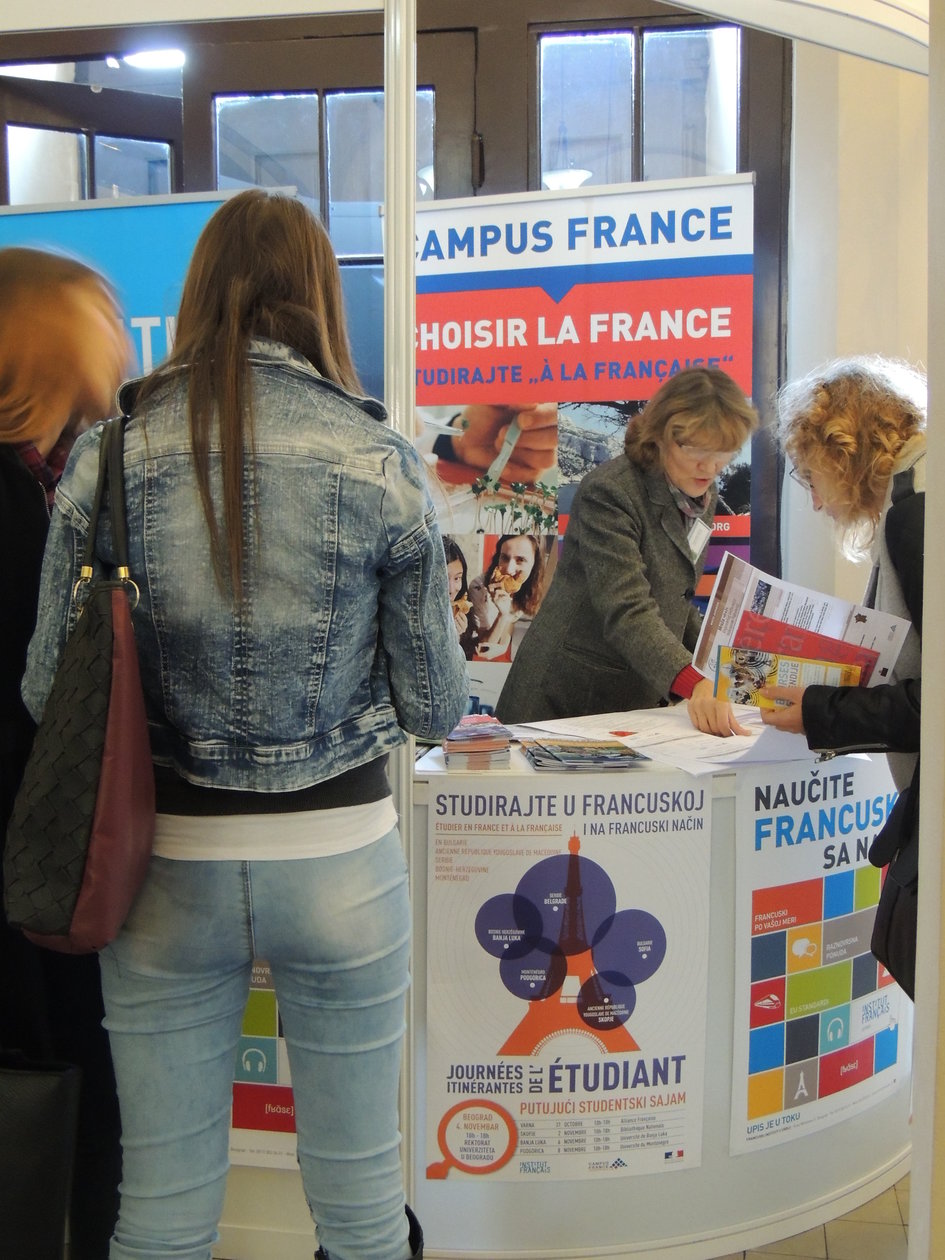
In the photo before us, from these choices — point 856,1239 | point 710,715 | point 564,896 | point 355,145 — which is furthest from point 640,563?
point 355,145

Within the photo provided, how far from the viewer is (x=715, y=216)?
3.15m

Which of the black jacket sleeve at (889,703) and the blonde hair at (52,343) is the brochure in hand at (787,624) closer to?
the black jacket sleeve at (889,703)

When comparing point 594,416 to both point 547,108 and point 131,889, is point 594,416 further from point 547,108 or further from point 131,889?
point 131,889

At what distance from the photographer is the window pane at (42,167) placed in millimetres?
1893

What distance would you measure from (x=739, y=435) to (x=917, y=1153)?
1.73 metres

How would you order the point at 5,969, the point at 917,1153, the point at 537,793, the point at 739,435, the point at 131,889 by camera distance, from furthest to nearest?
the point at 739,435, the point at 537,793, the point at 5,969, the point at 131,889, the point at 917,1153

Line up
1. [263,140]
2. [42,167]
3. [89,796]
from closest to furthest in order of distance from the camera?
1. [89,796]
2. [42,167]
3. [263,140]

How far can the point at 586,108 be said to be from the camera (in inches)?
136

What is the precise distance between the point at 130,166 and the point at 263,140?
0.91 meters

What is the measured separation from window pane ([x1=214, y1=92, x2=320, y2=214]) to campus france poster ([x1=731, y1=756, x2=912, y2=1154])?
2028mm

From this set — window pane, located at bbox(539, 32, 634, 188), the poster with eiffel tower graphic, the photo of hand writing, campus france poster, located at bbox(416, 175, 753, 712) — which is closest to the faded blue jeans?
the poster with eiffel tower graphic

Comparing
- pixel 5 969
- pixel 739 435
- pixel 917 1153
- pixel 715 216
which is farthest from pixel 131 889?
pixel 715 216

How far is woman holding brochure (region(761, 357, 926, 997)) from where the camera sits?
1.51 metres

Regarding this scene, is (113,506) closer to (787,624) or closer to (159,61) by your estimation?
(787,624)
